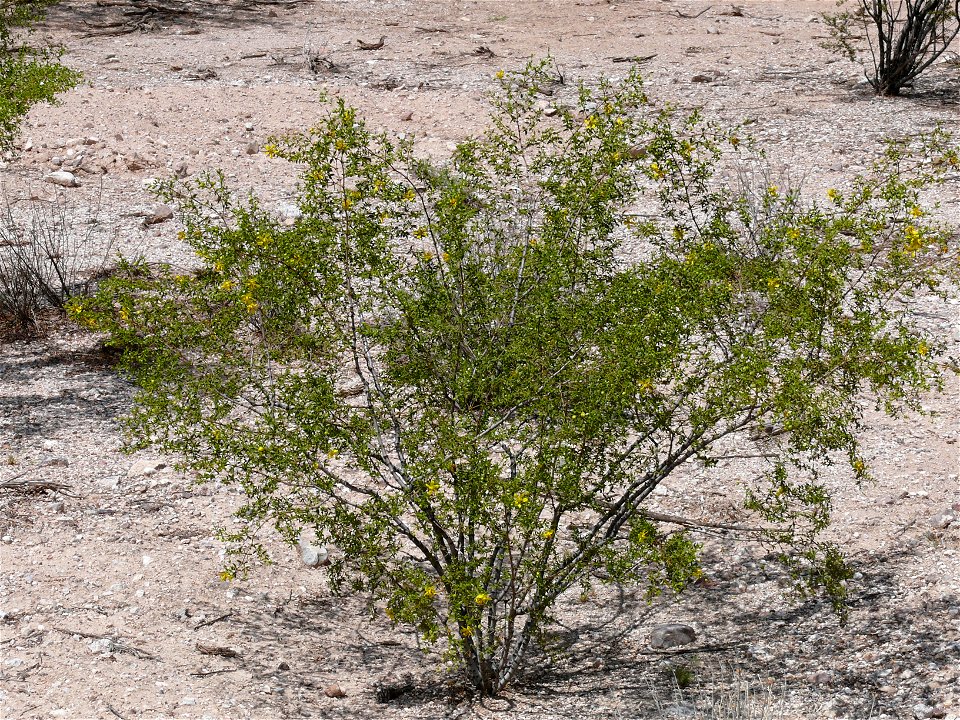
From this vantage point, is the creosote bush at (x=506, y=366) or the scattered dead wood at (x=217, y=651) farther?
the scattered dead wood at (x=217, y=651)

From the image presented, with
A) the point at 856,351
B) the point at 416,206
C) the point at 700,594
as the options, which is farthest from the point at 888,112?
the point at 856,351

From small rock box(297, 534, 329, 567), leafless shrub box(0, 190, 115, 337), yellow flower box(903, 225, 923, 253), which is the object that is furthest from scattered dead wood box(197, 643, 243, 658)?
leafless shrub box(0, 190, 115, 337)

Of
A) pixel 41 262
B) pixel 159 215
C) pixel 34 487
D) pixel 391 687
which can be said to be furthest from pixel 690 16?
pixel 391 687

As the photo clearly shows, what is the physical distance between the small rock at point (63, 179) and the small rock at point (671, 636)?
7.68 metres

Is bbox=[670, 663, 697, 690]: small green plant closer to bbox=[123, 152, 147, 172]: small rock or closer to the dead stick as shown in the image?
the dead stick

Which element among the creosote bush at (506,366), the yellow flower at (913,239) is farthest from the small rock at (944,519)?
the yellow flower at (913,239)

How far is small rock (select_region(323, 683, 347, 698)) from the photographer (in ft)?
16.1

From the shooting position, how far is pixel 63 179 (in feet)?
35.6

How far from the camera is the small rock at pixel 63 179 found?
1085 cm

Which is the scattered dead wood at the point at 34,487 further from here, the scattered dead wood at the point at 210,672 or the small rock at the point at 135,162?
the small rock at the point at 135,162

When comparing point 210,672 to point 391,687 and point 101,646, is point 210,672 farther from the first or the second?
point 391,687

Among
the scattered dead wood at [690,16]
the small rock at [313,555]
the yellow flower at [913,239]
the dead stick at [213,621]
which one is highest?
the scattered dead wood at [690,16]

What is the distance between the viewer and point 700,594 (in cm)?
576

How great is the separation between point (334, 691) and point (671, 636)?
1.55 meters
